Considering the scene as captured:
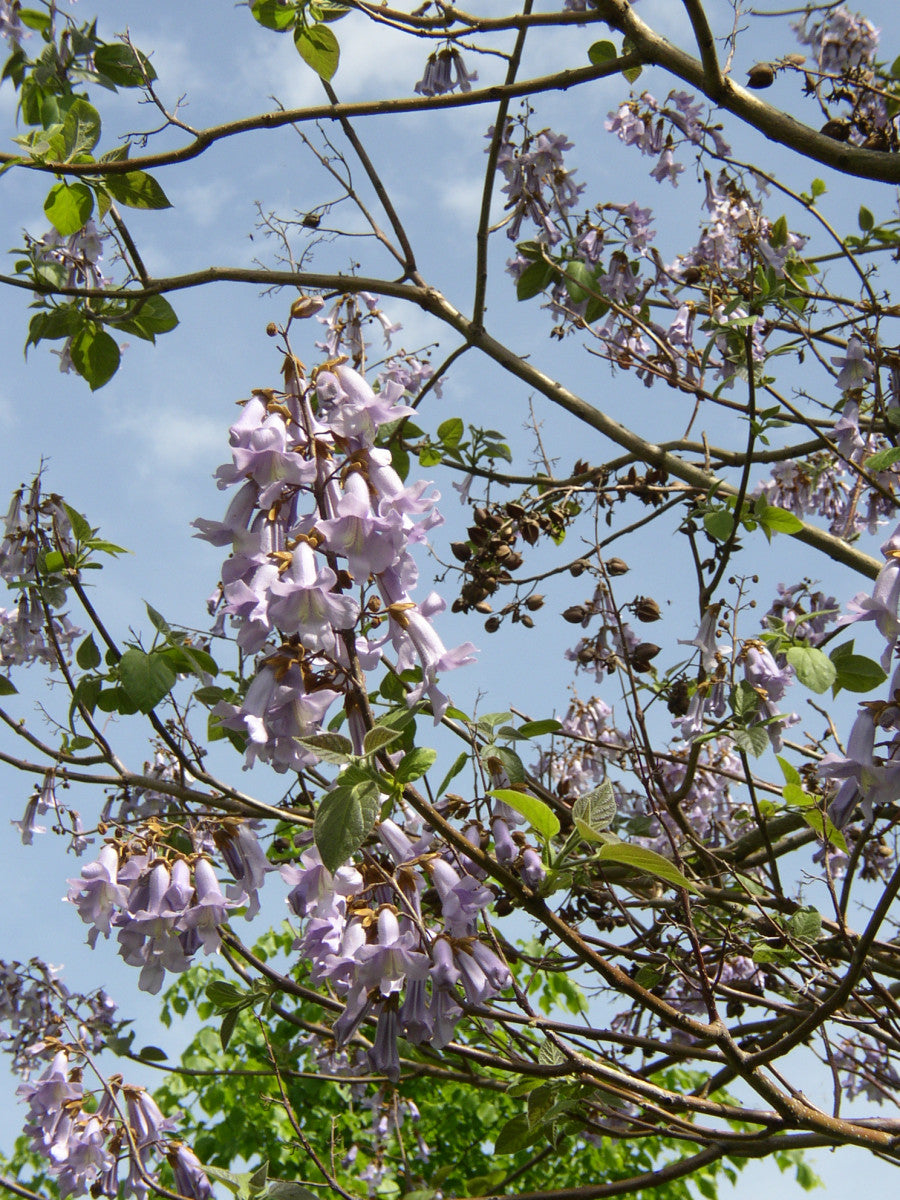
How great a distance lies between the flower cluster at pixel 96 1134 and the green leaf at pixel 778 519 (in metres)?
2.72

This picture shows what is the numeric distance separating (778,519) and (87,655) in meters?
2.11

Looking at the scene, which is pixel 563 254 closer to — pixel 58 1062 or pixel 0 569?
pixel 0 569

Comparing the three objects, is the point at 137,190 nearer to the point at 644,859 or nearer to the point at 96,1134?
the point at 644,859

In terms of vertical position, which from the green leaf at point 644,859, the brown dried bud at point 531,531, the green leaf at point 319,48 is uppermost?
the green leaf at point 319,48

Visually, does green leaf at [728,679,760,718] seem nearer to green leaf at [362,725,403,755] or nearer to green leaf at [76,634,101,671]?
green leaf at [362,725,403,755]

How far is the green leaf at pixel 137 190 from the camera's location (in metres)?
3.09

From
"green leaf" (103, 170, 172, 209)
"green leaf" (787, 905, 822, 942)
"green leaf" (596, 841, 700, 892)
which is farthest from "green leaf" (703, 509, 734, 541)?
"green leaf" (103, 170, 172, 209)

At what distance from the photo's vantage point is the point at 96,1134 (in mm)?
3660

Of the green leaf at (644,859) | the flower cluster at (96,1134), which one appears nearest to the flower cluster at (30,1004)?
the flower cluster at (96,1134)

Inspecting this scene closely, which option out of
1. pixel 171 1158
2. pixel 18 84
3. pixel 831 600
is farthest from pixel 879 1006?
pixel 18 84

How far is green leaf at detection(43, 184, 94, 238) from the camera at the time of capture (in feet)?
10.0

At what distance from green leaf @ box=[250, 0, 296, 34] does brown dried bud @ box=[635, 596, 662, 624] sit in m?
2.39

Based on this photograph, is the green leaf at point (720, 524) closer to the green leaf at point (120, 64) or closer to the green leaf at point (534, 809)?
the green leaf at point (534, 809)

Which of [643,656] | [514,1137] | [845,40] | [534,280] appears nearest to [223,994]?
[514,1137]
